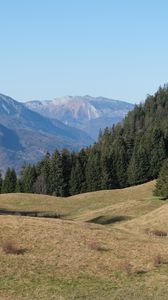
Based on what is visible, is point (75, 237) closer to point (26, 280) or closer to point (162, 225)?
point (26, 280)

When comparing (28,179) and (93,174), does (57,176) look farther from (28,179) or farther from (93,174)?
(93,174)

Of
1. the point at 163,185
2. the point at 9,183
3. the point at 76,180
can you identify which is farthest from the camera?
the point at 9,183

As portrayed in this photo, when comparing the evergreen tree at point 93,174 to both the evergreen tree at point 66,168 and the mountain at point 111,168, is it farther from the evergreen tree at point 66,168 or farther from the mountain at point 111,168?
the evergreen tree at point 66,168

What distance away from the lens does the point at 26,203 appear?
88938mm

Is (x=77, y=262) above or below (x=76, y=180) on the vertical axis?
below

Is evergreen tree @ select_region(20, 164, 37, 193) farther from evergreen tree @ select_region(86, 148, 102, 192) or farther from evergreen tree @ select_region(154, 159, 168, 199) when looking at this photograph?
evergreen tree @ select_region(154, 159, 168, 199)

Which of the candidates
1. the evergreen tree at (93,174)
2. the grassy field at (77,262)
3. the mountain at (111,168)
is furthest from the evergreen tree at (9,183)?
the grassy field at (77,262)

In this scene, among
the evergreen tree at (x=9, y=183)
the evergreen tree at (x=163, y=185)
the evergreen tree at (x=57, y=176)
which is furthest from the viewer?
the evergreen tree at (x=9, y=183)

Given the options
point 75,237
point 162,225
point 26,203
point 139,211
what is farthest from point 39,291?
point 26,203

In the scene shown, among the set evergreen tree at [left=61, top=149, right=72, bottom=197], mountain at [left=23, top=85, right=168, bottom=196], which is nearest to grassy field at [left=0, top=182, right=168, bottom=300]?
mountain at [left=23, top=85, right=168, bottom=196]

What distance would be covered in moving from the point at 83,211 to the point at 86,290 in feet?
185

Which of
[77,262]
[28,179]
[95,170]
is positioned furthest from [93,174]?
[77,262]

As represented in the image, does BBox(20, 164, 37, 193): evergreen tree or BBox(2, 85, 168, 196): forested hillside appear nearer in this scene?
BBox(2, 85, 168, 196): forested hillside

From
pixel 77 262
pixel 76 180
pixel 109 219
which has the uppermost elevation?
pixel 76 180
